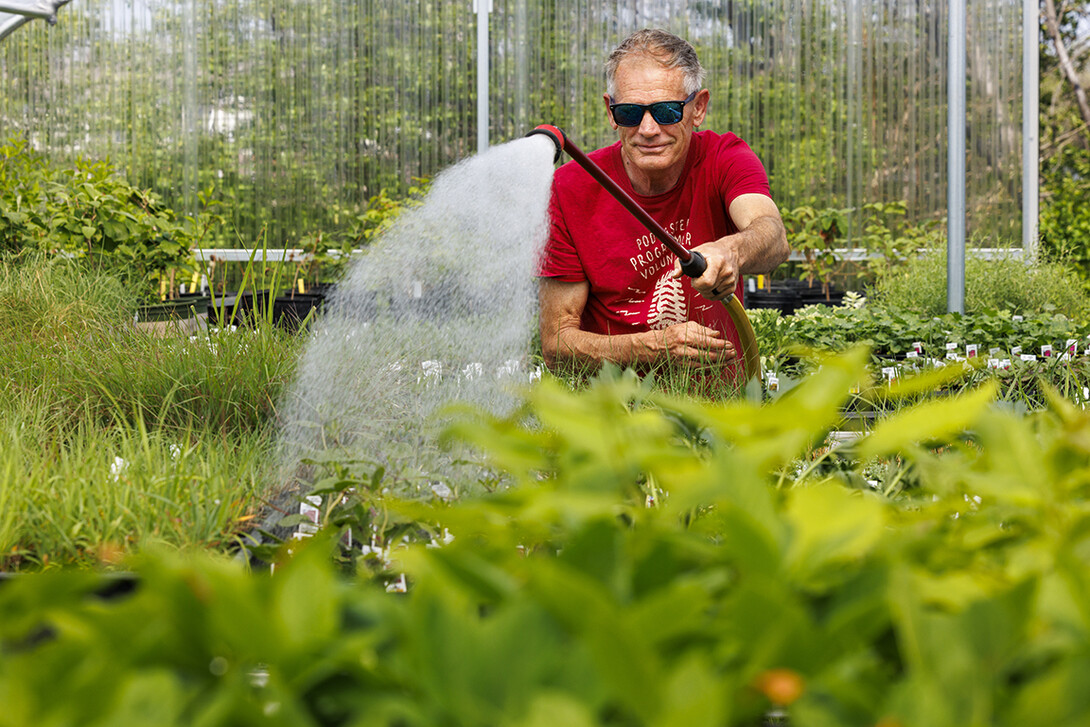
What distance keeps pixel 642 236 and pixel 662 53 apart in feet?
1.65

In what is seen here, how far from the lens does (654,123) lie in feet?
8.14

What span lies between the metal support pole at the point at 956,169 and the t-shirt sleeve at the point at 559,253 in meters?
2.35

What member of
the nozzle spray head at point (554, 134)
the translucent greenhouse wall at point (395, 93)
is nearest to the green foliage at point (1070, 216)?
the translucent greenhouse wall at point (395, 93)

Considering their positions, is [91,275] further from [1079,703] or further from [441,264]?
[1079,703]

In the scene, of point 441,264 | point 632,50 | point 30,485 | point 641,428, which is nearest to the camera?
point 641,428

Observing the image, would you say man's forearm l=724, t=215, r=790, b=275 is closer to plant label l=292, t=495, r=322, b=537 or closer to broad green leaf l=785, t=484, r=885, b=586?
plant label l=292, t=495, r=322, b=537

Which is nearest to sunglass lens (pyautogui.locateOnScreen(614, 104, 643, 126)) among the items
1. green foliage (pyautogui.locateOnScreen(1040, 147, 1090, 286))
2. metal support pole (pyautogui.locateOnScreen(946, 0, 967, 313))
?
metal support pole (pyautogui.locateOnScreen(946, 0, 967, 313))

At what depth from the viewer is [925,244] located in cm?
673

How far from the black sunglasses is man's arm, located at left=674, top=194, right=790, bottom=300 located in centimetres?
29

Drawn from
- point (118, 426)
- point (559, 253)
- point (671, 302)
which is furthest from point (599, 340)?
point (118, 426)

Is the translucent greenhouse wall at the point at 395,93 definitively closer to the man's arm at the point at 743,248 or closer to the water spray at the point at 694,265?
the man's arm at the point at 743,248

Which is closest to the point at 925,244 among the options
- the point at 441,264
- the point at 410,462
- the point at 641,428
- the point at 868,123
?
the point at 868,123

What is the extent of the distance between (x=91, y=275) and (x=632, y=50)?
2.39 meters

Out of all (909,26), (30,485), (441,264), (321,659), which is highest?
(909,26)
